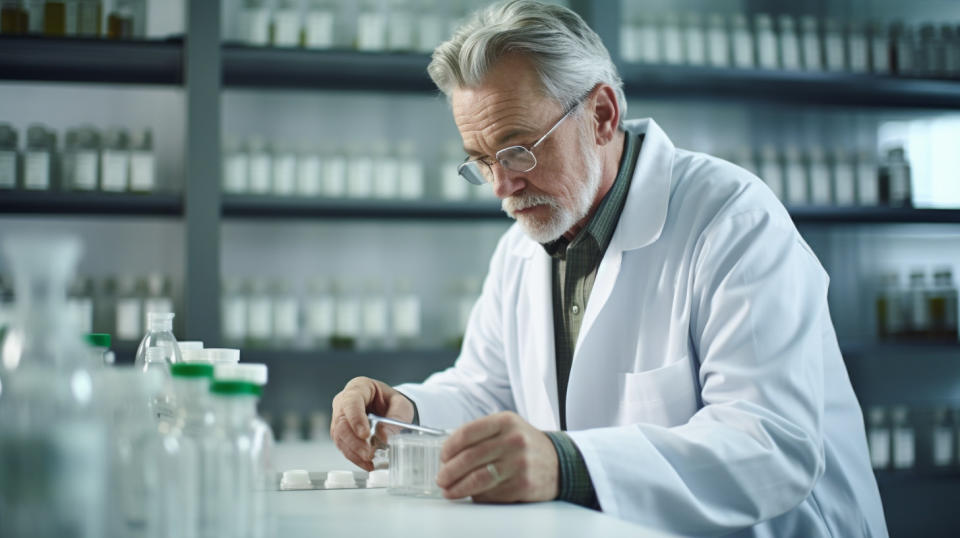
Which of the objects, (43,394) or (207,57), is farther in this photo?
(207,57)

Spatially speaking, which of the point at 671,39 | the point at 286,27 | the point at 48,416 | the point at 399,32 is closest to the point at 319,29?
the point at 286,27

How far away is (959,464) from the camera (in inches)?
110

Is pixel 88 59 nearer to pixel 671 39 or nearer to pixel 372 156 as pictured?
pixel 372 156

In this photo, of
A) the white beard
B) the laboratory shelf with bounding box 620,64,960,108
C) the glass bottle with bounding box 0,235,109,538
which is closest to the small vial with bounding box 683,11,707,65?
the laboratory shelf with bounding box 620,64,960,108

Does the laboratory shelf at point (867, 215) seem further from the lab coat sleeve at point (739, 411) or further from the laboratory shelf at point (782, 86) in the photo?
the lab coat sleeve at point (739, 411)

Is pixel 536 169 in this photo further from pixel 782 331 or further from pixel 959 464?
pixel 959 464

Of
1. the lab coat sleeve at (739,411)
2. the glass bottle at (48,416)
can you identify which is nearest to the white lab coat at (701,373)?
the lab coat sleeve at (739,411)

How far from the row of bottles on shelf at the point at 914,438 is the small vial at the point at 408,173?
162 centimetres

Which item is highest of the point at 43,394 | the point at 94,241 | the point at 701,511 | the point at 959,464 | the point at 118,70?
the point at 118,70

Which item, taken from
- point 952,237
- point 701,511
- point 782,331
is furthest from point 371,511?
point 952,237

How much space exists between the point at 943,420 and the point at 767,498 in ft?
7.20

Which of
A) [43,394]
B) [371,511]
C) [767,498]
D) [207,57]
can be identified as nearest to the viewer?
[43,394]

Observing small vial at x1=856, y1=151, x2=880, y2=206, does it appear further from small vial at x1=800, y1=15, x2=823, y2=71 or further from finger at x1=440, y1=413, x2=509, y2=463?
finger at x1=440, y1=413, x2=509, y2=463

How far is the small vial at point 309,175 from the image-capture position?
2445 mm
